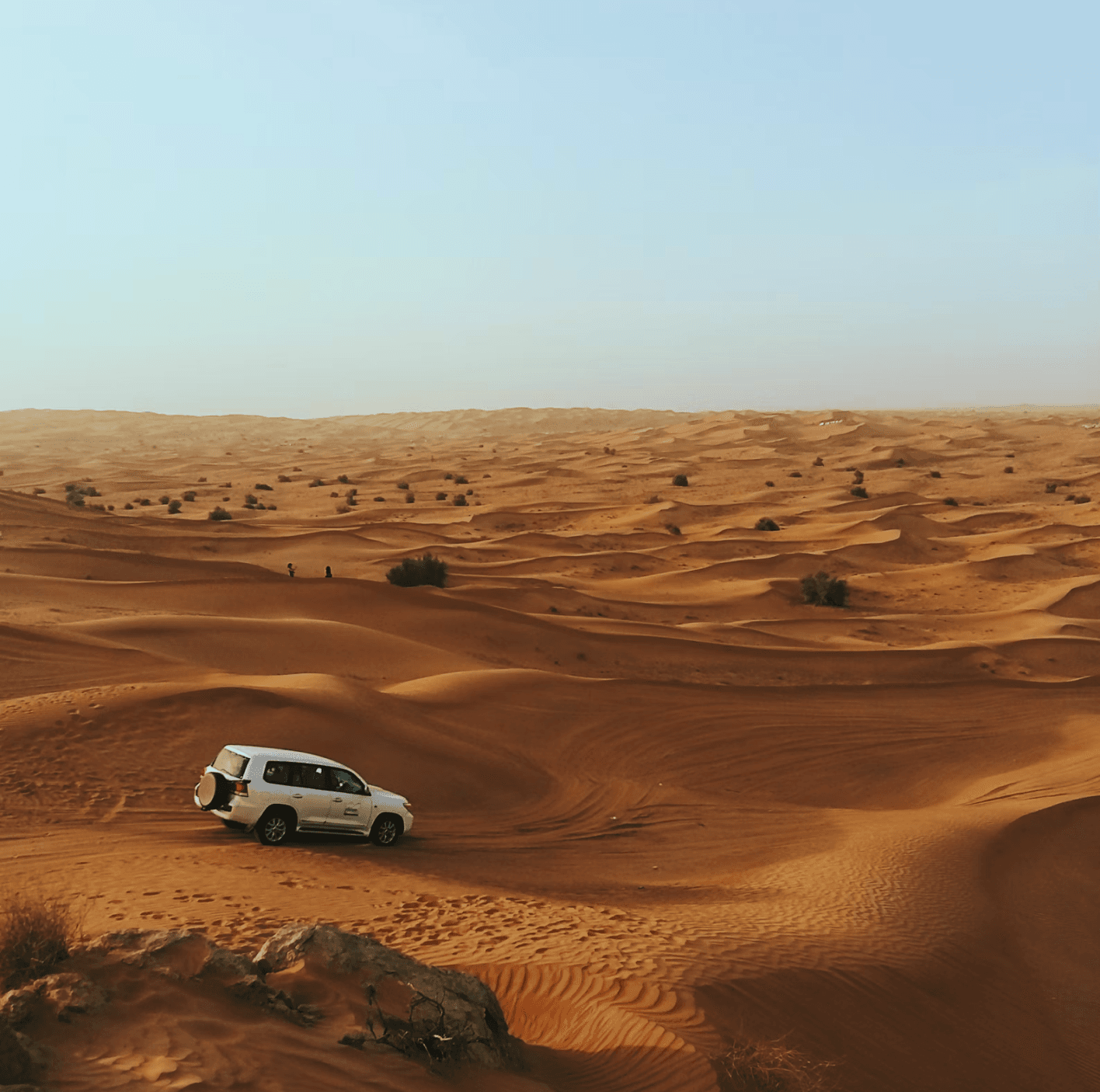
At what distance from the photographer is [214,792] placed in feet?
37.9

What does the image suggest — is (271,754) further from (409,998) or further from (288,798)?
(409,998)

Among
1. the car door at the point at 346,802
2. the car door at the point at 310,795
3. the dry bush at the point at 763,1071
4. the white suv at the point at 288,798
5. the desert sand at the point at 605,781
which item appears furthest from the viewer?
the car door at the point at 346,802

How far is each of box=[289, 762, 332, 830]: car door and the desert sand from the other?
1.02 feet

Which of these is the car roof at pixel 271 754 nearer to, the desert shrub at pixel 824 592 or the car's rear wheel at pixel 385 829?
the car's rear wheel at pixel 385 829

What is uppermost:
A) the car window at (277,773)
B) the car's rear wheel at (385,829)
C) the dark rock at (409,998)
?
the dark rock at (409,998)

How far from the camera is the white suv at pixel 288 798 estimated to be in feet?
37.7

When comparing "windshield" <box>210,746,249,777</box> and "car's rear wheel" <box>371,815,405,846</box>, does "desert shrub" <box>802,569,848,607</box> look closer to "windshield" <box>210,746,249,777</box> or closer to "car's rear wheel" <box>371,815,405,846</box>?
"car's rear wheel" <box>371,815,405,846</box>

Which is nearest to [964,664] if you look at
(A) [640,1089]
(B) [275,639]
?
(B) [275,639]

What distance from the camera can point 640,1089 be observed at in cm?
644

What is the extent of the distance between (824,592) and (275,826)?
20.9 meters

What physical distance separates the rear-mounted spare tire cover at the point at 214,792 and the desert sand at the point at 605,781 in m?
0.40

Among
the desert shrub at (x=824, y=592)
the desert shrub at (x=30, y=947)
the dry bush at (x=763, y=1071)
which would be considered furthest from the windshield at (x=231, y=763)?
the desert shrub at (x=824, y=592)

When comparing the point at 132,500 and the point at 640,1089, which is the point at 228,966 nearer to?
the point at 640,1089

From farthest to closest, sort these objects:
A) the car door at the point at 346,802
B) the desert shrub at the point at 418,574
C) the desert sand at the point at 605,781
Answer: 1. the desert shrub at the point at 418,574
2. the car door at the point at 346,802
3. the desert sand at the point at 605,781
